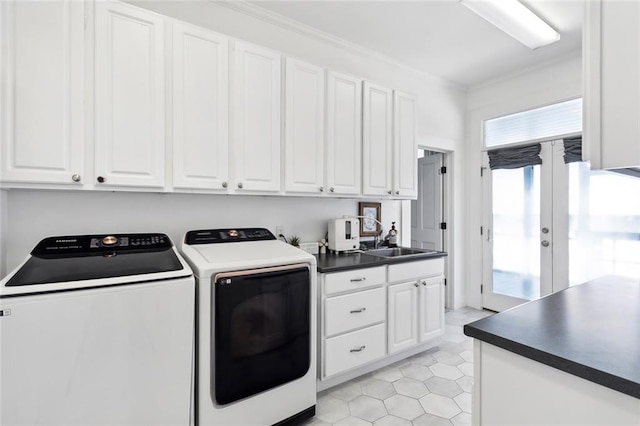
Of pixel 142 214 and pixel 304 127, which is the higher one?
pixel 304 127

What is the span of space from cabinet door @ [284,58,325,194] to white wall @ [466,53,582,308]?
2.54 meters

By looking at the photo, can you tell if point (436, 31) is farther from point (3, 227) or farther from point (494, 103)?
point (3, 227)

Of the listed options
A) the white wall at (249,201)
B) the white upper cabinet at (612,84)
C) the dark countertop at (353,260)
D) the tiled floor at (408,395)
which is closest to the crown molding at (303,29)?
the white wall at (249,201)

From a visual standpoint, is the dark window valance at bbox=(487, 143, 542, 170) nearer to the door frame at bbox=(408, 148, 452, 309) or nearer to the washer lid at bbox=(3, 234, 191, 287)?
the door frame at bbox=(408, 148, 452, 309)

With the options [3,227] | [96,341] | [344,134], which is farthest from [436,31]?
[3,227]

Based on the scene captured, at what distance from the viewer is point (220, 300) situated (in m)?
1.61

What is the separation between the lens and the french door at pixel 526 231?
3.33m

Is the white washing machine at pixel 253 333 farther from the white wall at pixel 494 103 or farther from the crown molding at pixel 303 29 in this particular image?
the white wall at pixel 494 103

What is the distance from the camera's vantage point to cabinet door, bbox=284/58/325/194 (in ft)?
7.68

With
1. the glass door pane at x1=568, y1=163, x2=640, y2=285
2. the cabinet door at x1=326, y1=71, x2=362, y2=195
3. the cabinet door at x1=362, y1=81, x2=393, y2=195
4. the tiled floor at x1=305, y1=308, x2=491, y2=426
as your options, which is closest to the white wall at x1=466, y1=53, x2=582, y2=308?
the glass door pane at x1=568, y1=163, x2=640, y2=285

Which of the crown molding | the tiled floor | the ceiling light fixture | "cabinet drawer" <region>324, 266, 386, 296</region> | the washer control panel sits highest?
the crown molding

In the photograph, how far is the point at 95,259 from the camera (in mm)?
1561

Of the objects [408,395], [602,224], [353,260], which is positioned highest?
[602,224]

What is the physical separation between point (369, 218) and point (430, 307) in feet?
3.29
